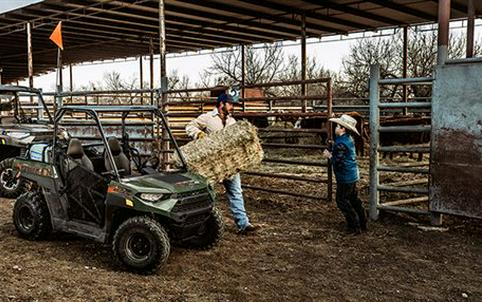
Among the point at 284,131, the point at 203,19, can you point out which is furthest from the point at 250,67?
the point at 284,131

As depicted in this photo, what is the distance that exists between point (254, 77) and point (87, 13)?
816 inches

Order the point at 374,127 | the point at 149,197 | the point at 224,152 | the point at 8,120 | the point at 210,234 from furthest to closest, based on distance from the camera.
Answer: the point at 8,120
the point at 374,127
the point at 224,152
the point at 210,234
the point at 149,197

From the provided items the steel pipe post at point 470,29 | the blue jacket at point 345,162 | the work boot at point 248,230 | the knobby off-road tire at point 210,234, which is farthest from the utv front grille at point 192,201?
the steel pipe post at point 470,29

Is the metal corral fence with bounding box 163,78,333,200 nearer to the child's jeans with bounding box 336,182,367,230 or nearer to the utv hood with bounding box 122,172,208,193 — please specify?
the child's jeans with bounding box 336,182,367,230

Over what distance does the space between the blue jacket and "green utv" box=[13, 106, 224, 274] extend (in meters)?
1.67

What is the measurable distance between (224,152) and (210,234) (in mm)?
1000

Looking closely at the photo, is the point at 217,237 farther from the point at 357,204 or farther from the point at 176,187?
the point at 357,204

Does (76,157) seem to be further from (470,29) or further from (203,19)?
(203,19)

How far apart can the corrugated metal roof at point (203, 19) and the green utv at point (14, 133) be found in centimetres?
405

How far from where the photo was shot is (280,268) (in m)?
4.97

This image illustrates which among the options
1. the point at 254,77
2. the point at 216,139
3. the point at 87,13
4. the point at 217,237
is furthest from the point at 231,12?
the point at 254,77

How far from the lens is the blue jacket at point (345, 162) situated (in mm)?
6121

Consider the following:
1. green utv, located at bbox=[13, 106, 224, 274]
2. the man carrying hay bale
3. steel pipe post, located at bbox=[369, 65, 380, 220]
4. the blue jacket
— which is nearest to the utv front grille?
green utv, located at bbox=[13, 106, 224, 274]

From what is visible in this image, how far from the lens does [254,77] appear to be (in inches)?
1352
